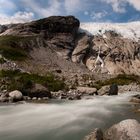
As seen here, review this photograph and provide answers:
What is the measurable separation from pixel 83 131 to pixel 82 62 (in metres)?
118

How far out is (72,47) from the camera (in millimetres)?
146000

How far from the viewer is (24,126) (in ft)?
83.6

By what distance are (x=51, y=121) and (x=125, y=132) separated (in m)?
10.8

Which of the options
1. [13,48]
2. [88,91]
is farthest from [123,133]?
[13,48]

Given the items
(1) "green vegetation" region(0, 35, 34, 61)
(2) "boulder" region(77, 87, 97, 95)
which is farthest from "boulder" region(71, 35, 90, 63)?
(2) "boulder" region(77, 87, 97, 95)

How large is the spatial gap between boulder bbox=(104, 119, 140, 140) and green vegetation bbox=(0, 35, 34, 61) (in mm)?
92189

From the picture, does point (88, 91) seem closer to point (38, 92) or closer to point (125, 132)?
point (38, 92)

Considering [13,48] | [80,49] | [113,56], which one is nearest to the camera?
[13,48]

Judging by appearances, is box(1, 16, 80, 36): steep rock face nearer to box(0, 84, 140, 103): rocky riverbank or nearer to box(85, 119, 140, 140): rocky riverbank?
box(0, 84, 140, 103): rocky riverbank

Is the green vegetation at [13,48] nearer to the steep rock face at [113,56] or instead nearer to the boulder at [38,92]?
the steep rock face at [113,56]

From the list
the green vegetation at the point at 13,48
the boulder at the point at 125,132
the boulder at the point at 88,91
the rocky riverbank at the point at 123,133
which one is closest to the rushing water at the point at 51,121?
the rocky riverbank at the point at 123,133

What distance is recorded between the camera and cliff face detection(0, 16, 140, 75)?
133m

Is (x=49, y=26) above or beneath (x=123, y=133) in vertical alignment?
above

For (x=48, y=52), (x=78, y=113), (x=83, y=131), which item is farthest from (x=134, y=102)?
(x=48, y=52)
